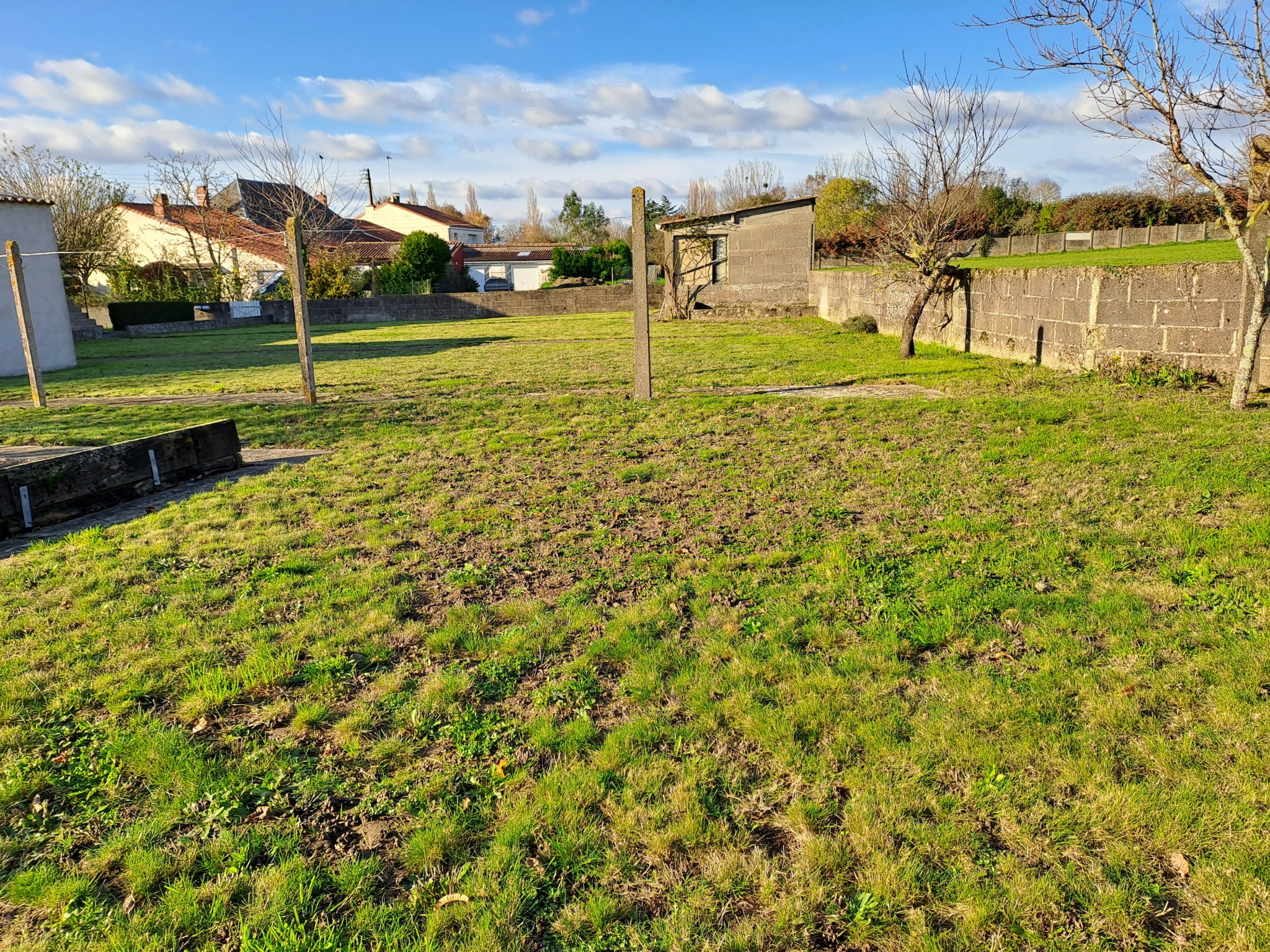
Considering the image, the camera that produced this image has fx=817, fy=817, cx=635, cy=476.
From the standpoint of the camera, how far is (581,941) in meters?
2.11

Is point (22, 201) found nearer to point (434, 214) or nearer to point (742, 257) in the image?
point (742, 257)

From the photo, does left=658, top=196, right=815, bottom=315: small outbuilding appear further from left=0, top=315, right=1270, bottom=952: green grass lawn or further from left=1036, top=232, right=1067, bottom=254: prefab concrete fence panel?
left=0, top=315, right=1270, bottom=952: green grass lawn

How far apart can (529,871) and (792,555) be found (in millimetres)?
2792

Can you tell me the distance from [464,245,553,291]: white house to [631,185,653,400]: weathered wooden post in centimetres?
4422

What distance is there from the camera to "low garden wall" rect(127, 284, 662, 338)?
33.2m

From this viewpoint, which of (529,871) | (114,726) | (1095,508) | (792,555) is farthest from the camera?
(1095,508)

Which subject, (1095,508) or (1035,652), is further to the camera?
(1095,508)

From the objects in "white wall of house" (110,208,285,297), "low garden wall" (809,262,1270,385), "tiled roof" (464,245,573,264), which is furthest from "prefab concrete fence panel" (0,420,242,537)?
"tiled roof" (464,245,573,264)

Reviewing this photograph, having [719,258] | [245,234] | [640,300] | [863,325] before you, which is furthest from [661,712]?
[245,234]

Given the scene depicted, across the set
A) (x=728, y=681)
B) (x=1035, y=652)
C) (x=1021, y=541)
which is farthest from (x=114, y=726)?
(x=1021, y=541)

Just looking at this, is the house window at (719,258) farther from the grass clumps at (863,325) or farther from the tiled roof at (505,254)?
the tiled roof at (505,254)

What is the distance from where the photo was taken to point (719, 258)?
96.4ft

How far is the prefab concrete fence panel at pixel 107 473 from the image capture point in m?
5.60

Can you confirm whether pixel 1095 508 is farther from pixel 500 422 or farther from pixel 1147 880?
pixel 500 422
